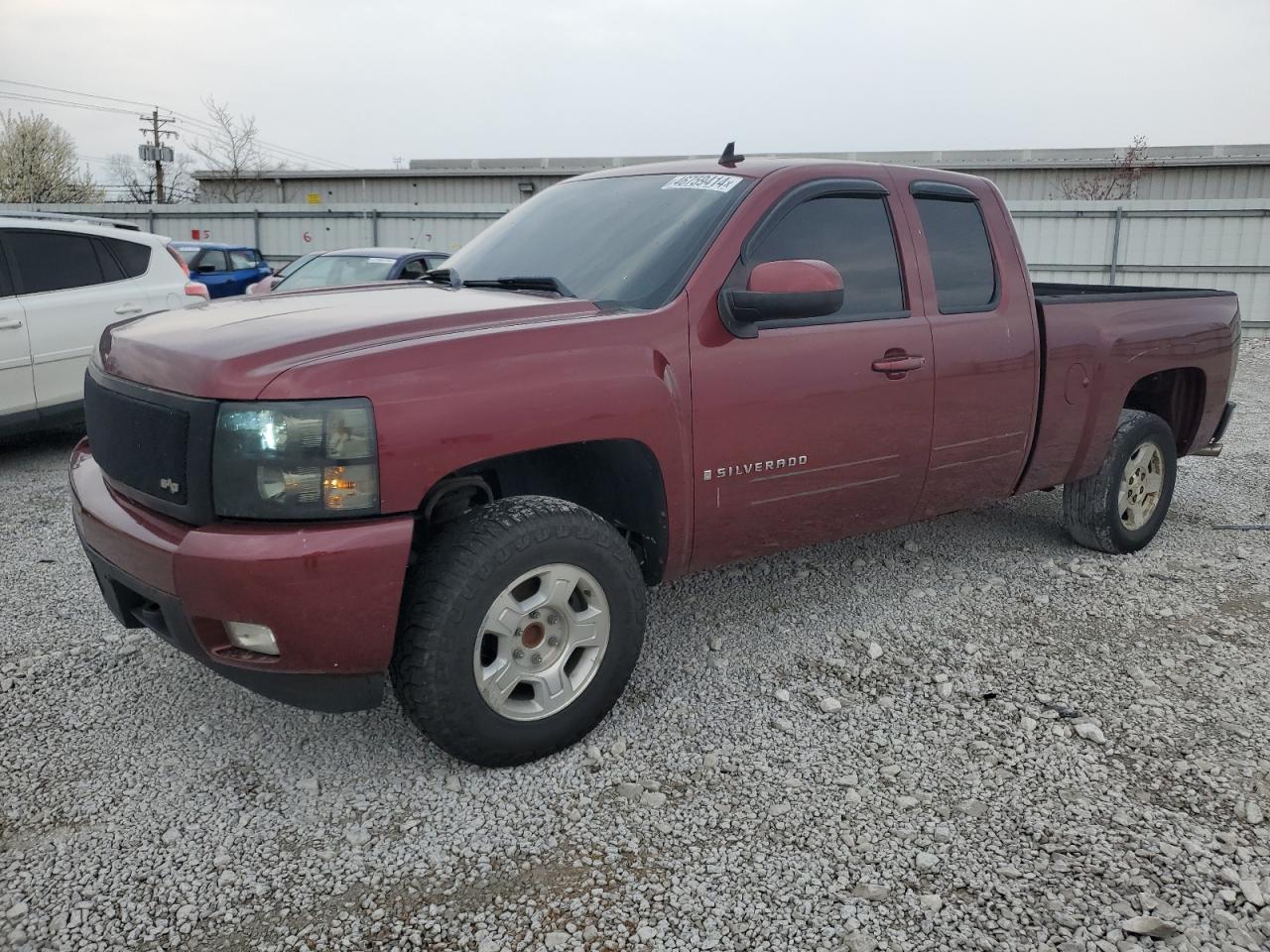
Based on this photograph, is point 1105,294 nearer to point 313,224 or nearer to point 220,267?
point 220,267

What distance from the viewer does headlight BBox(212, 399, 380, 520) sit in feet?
8.34

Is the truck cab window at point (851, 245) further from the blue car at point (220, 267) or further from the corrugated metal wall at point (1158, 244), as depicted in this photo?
the corrugated metal wall at point (1158, 244)

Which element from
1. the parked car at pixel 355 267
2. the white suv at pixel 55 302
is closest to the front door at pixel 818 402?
the white suv at pixel 55 302

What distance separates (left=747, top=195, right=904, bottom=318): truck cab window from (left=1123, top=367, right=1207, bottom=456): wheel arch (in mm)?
2082

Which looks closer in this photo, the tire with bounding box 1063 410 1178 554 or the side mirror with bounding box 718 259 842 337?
the side mirror with bounding box 718 259 842 337

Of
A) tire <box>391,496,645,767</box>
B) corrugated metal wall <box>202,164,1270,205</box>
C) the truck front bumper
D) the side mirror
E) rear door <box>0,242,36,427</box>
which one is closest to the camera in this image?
the truck front bumper

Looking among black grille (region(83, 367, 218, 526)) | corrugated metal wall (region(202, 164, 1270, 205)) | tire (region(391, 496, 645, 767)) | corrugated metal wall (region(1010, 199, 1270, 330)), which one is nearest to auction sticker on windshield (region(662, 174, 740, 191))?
tire (region(391, 496, 645, 767))

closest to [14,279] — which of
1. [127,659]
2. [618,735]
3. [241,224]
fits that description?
[127,659]

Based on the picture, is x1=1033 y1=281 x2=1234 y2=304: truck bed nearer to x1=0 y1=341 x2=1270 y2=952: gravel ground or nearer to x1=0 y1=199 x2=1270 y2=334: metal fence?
x1=0 y1=341 x2=1270 y2=952: gravel ground

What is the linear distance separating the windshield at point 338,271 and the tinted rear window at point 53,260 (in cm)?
295

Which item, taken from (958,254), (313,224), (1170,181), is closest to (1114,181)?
(1170,181)

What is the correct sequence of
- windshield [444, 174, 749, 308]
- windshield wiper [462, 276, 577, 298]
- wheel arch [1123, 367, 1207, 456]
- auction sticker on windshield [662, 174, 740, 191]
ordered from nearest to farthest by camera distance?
windshield [444, 174, 749, 308] < windshield wiper [462, 276, 577, 298] < auction sticker on windshield [662, 174, 740, 191] < wheel arch [1123, 367, 1207, 456]

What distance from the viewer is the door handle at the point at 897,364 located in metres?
3.79

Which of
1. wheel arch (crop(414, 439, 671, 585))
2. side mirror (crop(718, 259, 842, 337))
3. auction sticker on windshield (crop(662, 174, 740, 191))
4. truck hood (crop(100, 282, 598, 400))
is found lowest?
wheel arch (crop(414, 439, 671, 585))
